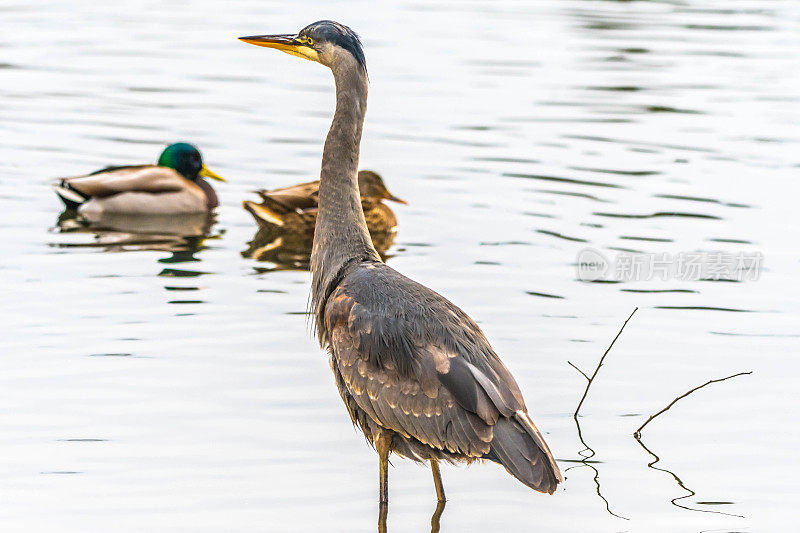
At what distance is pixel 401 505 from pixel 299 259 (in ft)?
16.9

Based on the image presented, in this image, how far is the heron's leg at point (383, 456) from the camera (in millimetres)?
6605

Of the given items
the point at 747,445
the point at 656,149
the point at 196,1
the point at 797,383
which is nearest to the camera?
the point at 747,445

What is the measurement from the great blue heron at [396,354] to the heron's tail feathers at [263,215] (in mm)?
5008

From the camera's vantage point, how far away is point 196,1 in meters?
28.7

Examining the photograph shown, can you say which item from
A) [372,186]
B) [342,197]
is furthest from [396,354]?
[372,186]

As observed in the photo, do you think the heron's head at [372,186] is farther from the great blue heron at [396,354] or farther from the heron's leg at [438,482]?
the heron's leg at [438,482]

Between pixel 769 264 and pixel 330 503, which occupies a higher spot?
pixel 769 264

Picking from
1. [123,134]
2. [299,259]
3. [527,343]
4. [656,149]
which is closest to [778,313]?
[527,343]

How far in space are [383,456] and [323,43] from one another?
2.37 metres

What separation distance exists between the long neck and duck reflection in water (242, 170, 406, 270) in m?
4.71

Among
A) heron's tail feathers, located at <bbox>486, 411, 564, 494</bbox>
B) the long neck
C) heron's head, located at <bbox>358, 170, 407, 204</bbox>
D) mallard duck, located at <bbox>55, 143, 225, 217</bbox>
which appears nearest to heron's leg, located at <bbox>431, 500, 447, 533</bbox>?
heron's tail feathers, located at <bbox>486, 411, 564, 494</bbox>

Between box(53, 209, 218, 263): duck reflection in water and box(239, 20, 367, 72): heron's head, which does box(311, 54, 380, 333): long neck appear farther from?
box(53, 209, 218, 263): duck reflection in water

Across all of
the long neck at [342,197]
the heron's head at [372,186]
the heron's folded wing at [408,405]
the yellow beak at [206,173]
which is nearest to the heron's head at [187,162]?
the yellow beak at [206,173]

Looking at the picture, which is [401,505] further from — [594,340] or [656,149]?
[656,149]
